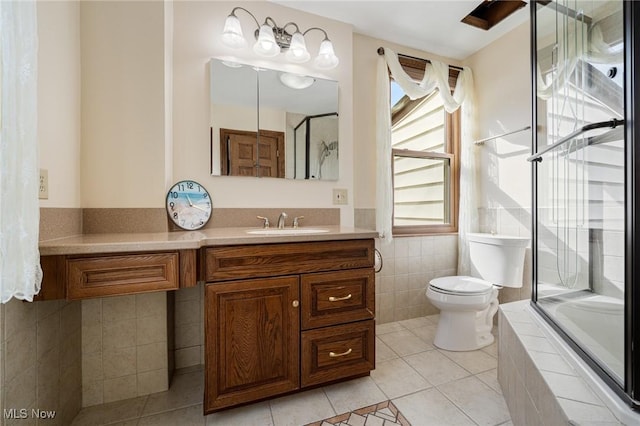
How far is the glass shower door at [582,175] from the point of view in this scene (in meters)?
0.97

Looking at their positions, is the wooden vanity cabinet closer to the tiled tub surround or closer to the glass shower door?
the tiled tub surround

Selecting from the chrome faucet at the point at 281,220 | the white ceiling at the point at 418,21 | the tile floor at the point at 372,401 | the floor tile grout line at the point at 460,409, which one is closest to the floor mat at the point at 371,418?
the tile floor at the point at 372,401

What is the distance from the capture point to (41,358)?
106 cm

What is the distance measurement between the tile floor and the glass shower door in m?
0.57

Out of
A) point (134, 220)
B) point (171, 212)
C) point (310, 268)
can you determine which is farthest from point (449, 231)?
point (134, 220)

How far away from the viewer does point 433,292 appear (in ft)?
6.18

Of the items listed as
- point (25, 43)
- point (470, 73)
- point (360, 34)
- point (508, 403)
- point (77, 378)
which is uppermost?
point (360, 34)

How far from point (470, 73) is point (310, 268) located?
240cm

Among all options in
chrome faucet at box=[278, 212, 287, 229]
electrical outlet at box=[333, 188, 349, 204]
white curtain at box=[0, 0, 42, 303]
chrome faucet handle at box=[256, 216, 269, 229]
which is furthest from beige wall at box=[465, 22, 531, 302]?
white curtain at box=[0, 0, 42, 303]

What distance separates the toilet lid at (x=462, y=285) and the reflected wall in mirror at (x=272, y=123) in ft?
3.51

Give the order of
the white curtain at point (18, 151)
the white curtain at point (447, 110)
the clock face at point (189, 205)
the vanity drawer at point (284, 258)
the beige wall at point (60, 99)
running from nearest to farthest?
the white curtain at point (18, 151) → the beige wall at point (60, 99) → the vanity drawer at point (284, 258) → the clock face at point (189, 205) → the white curtain at point (447, 110)

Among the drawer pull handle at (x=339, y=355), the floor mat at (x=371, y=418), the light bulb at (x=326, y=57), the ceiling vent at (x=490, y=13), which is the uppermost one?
the ceiling vent at (x=490, y=13)

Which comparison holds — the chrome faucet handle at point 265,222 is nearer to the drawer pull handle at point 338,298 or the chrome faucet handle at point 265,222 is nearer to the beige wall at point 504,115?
the drawer pull handle at point 338,298

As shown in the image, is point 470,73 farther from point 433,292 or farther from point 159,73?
point 159,73
